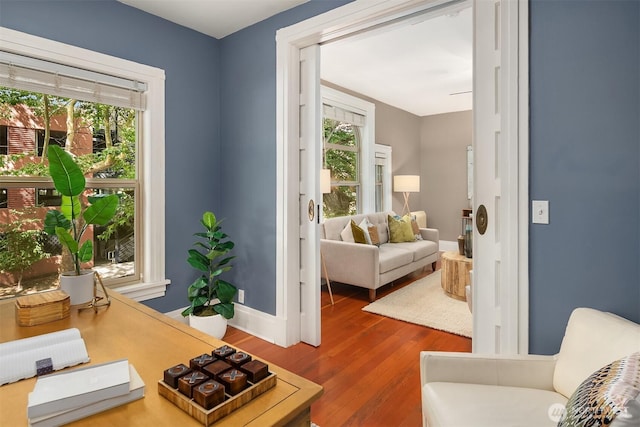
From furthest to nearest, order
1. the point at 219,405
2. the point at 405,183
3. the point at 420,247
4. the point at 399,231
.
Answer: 1. the point at 405,183
2. the point at 399,231
3. the point at 420,247
4. the point at 219,405

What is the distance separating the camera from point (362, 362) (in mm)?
2660

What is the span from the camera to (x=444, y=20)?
10.7 ft

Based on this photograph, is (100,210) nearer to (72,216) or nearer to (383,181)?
(72,216)

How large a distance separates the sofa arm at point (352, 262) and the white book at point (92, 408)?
3.26 metres

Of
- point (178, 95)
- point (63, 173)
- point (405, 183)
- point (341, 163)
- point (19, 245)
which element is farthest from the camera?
point (405, 183)

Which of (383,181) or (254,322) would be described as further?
(383,181)

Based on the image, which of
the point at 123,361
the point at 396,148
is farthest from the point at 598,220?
the point at 396,148

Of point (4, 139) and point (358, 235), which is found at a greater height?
point (4, 139)

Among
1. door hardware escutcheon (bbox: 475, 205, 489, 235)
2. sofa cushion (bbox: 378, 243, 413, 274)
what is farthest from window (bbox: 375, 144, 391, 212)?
door hardware escutcheon (bbox: 475, 205, 489, 235)

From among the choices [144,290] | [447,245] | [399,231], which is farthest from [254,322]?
[447,245]

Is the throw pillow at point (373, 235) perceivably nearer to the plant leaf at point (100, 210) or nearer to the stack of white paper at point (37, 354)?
the plant leaf at point (100, 210)

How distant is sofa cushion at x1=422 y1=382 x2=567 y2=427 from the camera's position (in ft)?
4.13

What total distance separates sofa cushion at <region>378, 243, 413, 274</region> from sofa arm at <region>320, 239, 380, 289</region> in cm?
16

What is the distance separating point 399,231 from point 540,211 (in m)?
3.48
